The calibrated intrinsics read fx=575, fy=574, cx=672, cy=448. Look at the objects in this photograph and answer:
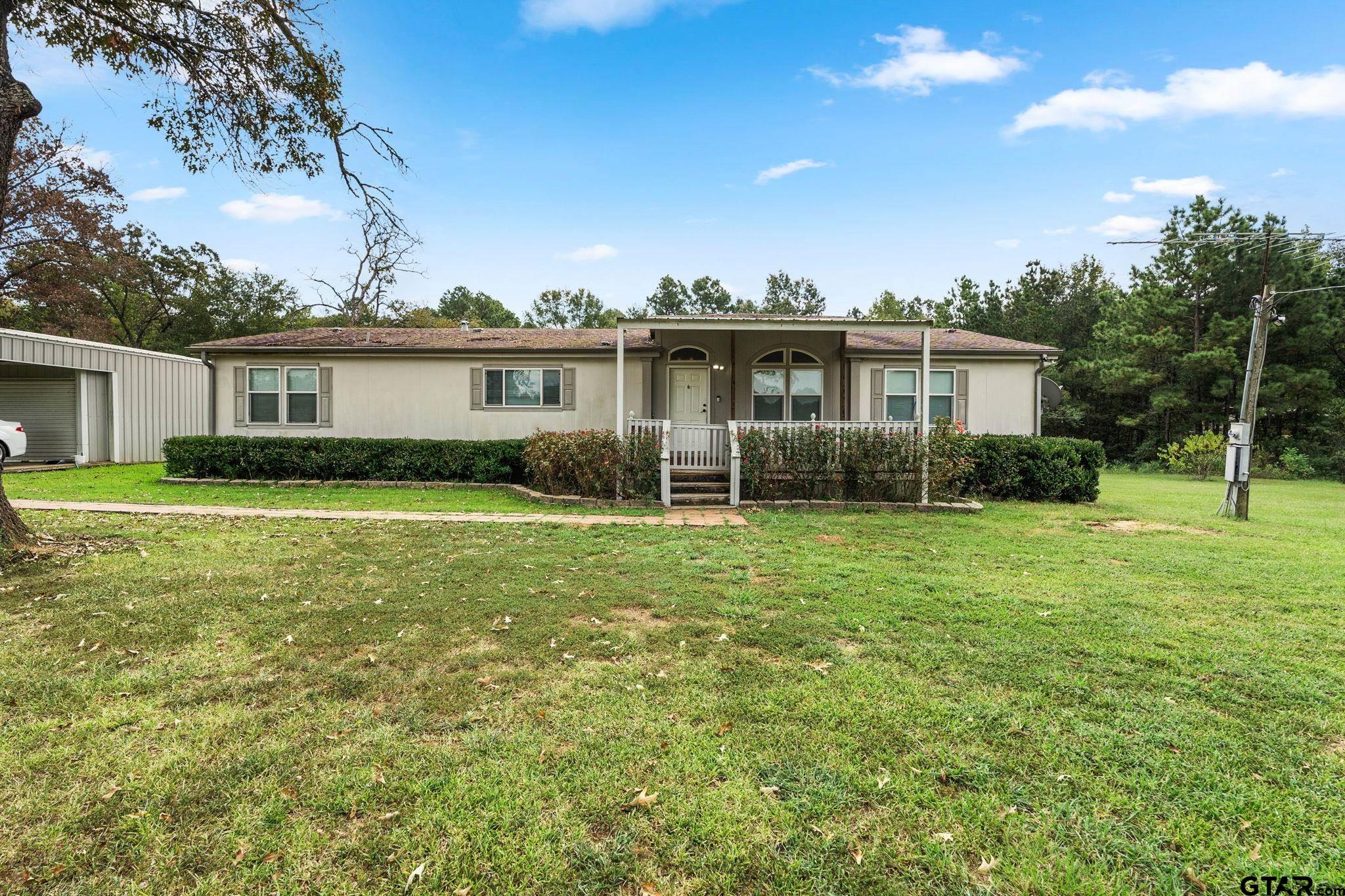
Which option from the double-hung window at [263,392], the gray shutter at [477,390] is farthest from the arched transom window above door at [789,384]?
the double-hung window at [263,392]

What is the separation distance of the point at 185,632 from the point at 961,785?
4.38 meters

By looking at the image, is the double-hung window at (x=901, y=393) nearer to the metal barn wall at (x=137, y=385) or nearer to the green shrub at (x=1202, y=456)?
the green shrub at (x=1202, y=456)

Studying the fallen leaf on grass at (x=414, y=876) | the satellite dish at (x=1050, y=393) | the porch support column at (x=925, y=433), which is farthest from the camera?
the satellite dish at (x=1050, y=393)

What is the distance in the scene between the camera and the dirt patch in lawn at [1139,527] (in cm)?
760

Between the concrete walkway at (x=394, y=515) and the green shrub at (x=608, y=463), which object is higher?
the green shrub at (x=608, y=463)

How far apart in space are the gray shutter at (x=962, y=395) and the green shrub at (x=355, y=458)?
9243 mm

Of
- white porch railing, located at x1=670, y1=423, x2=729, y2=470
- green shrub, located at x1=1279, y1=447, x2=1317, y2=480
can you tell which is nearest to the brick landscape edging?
white porch railing, located at x1=670, y1=423, x2=729, y2=470

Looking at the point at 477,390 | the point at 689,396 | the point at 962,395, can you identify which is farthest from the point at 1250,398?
the point at 477,390

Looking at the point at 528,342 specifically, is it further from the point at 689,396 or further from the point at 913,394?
the point at 913,394

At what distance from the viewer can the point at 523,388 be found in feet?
42.2

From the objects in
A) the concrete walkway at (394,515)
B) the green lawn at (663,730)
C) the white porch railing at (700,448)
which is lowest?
the green lawn at (663,730)

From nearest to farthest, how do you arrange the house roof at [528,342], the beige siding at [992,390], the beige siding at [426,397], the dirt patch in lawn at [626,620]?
the dirt patch in lawn at [626,620] < the house roof at [528,342] < the beige siding at [992,390] < the beige siding at [426,397]

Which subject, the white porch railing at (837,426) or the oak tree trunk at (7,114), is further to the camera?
the white porch railing at (837,426)

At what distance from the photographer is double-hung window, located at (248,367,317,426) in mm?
12977
